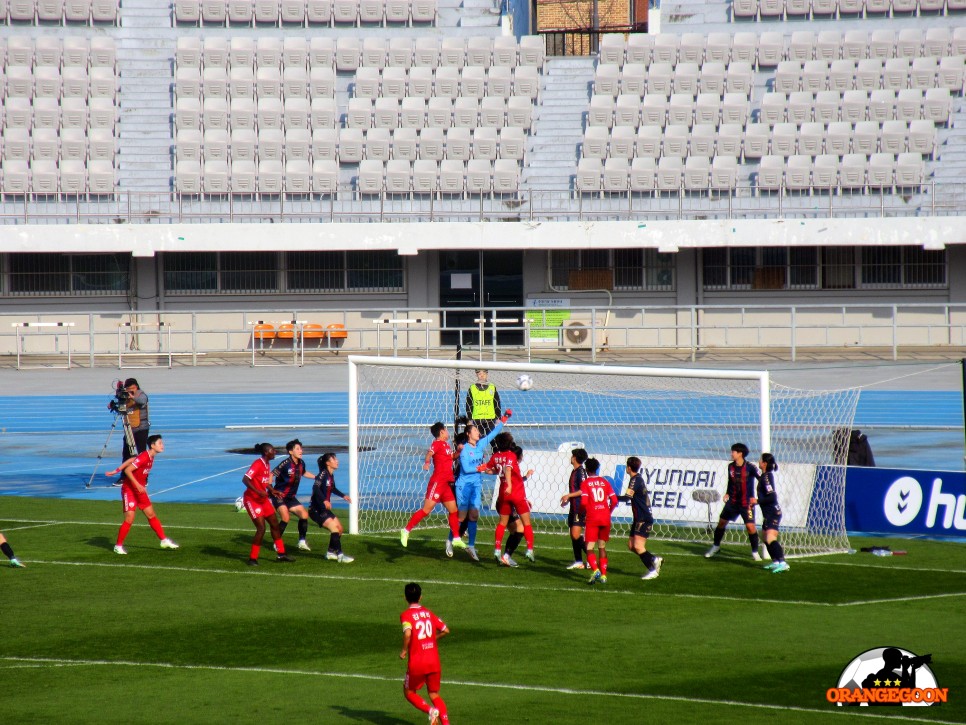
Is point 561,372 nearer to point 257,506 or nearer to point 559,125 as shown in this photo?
point 257,506

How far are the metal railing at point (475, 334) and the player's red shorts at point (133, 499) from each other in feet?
54.4

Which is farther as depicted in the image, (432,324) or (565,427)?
(432,324)

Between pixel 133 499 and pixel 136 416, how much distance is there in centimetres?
518

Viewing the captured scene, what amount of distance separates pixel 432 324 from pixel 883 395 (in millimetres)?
12524

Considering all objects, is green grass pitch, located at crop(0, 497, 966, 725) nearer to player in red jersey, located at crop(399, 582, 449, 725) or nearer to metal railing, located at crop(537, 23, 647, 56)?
player in red jersey, located at crop(399, 582, 449, 725)

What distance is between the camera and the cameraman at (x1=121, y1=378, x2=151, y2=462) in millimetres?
19422

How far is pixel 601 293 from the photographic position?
3641 centimetres

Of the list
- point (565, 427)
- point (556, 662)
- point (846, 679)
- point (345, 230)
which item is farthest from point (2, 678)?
point (345, 230)

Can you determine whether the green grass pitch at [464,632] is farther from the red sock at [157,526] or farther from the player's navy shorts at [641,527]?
the player's navy shorts at [641,527]

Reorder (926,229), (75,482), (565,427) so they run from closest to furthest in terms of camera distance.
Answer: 1. (75,482)
2. (565,427)
3. (926,229)

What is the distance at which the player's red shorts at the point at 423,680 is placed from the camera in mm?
8250

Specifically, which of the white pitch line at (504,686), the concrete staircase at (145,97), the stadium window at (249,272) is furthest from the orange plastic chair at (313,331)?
the white pitch line at (504,686)

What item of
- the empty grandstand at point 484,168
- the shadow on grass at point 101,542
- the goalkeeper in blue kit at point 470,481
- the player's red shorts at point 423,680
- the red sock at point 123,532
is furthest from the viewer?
the empty grandstand at point 484,168

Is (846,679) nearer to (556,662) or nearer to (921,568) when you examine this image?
(556,662)
